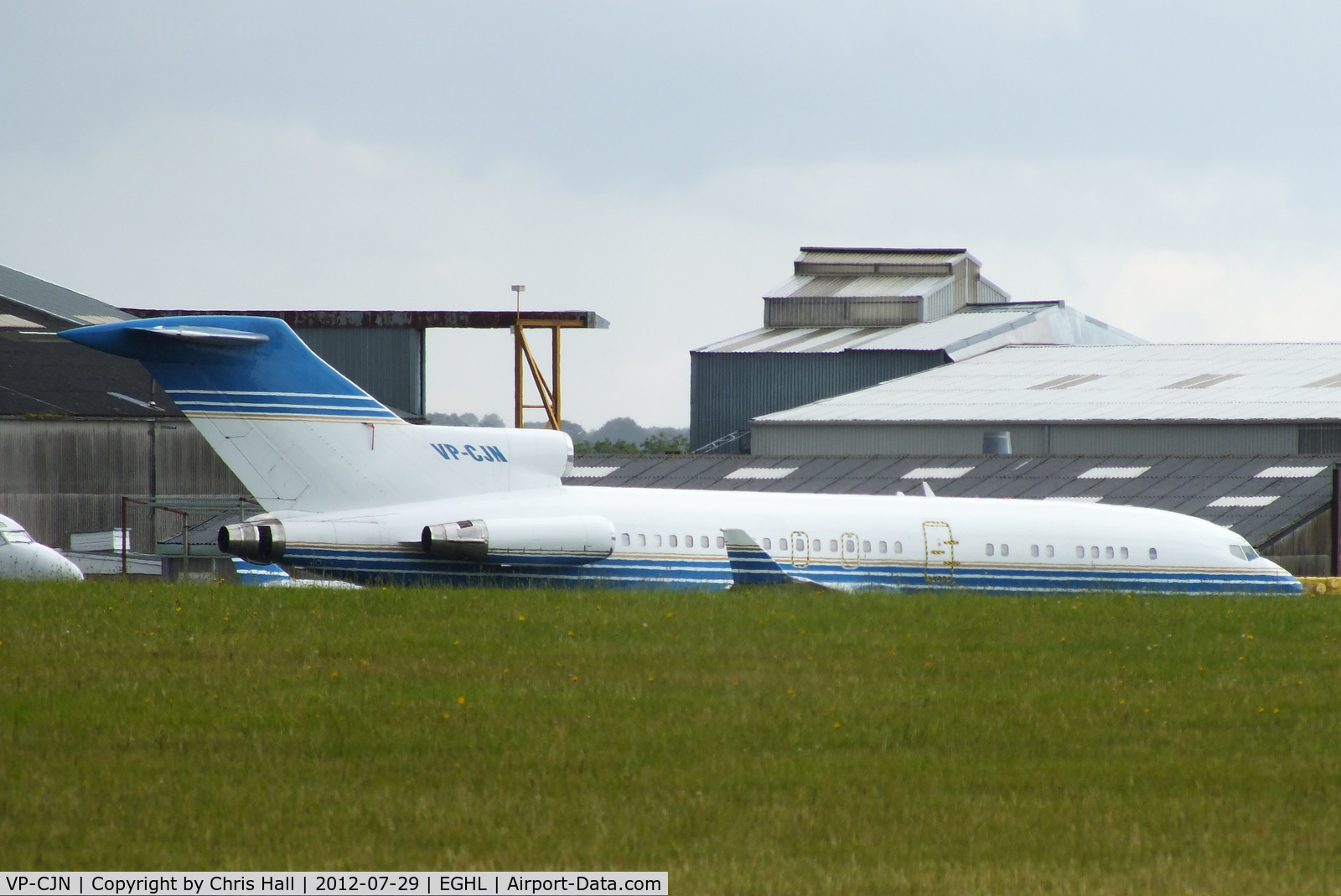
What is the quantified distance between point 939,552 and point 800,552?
2.58 metres

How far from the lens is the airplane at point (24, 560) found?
28875 millimetres

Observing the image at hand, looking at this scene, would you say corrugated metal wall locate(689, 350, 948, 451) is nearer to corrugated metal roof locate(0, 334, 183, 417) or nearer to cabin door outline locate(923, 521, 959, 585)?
corrugated metal roof locate(0, 334, 183, 417)

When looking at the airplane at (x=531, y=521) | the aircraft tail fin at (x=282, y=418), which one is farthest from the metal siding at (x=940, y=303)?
the aircraft tail fin at (x=282, y=418)

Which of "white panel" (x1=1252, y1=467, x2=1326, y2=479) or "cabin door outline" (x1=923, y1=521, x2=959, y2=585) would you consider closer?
"cabin door outline" (x1=923, y1=521, x2=959, y2=585)

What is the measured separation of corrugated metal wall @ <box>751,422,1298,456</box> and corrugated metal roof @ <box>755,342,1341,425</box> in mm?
381

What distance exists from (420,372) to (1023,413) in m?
23.7

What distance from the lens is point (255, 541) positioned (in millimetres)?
24344

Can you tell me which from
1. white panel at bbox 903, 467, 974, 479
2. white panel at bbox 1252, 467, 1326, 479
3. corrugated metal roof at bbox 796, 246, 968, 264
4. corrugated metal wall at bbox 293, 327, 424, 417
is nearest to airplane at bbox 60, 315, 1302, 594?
white panel at bbox 1252, 467, 1326, 479

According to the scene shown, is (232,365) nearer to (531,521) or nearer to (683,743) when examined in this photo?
(531,521)

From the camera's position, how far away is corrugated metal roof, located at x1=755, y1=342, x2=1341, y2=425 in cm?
5969

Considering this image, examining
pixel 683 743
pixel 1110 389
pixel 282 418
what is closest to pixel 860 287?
pixel 1110 389

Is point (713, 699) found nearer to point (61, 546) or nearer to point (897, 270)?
point (61, 546)

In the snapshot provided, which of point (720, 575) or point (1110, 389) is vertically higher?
point (1110, 389)

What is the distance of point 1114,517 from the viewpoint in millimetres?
30172
